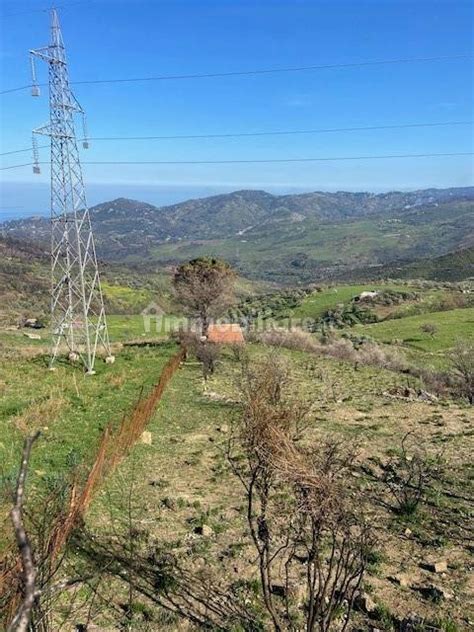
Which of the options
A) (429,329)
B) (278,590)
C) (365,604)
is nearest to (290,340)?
(429,329)

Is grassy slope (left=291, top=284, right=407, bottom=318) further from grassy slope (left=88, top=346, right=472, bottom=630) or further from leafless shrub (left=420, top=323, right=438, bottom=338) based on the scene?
grassy slope (left=88, top=346, right=472, bottom=630)

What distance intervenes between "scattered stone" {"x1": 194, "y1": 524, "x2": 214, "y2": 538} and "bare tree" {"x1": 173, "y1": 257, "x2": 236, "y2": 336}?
69.3 ft

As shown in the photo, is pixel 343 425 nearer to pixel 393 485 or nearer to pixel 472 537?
pixel 393 485

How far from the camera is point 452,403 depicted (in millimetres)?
19609

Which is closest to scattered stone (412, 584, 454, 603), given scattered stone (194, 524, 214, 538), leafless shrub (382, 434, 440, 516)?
leafless shrub (382, 434, 440, 516)

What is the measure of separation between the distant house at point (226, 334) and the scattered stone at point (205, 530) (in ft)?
65.6

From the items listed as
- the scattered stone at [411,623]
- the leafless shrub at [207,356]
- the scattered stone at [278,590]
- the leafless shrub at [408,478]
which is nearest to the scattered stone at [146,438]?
the leafless shrub at [408,478]

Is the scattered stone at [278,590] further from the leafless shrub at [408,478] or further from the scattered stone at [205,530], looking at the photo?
the leafless shrub at [408,478]

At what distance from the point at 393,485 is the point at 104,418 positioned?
783 centimetres

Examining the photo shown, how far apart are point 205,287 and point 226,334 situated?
3180 mm

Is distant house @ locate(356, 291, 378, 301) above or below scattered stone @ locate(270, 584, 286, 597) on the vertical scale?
below

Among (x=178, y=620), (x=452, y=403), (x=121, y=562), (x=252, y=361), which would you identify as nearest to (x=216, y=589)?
(x=178, y=620)

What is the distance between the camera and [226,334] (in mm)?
30875

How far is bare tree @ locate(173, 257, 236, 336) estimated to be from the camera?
1177 inches
